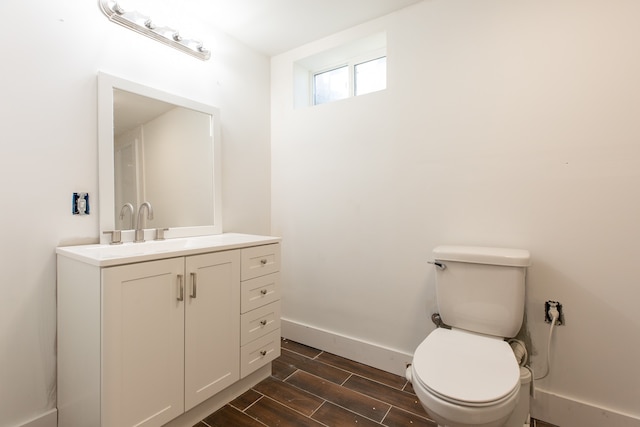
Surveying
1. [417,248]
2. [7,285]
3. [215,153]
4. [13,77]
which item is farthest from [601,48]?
[7,285]

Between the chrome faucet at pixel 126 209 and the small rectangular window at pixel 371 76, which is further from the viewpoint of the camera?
the small rectangular window at pixel 371 76

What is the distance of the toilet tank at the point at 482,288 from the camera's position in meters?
1.37

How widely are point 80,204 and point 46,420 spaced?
100 centimetres

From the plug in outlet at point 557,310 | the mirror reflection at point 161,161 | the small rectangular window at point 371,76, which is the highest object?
the small rectangular window at point 371,76

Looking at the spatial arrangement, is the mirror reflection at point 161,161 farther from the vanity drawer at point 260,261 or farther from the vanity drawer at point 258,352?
the vanity drawer at point 258,352

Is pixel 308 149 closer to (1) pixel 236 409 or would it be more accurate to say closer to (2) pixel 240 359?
(2) pixel 240 359

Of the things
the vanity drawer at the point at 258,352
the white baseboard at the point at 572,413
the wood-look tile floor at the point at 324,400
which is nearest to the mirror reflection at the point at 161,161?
the vanity drawer at the point at 258,352

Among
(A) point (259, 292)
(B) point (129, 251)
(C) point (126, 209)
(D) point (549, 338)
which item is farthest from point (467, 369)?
(C) point (126, 209)

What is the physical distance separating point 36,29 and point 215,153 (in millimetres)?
1001

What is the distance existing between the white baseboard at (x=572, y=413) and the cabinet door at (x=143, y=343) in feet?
5.78

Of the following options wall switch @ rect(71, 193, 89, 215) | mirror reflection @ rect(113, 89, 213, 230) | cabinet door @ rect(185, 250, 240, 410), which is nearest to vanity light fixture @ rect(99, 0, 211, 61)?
mirror reflection @ rect(113, 89, 213, 230)

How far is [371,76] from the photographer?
2.21m

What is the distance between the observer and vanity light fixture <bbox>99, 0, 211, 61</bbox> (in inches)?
59.4

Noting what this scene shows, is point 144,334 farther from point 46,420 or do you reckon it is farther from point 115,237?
point 46,420
